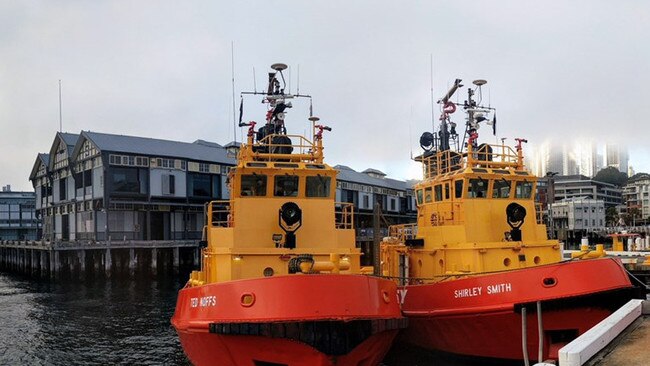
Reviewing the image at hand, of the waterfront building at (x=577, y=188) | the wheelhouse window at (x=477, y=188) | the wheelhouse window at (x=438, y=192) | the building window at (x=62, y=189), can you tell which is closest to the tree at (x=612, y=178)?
the waterfront building at (x=577, y=188)

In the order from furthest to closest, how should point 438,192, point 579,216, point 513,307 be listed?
point 579,216
point 438,192
point 513,307

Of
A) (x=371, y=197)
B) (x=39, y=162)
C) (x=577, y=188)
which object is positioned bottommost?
(x=371, y=197)

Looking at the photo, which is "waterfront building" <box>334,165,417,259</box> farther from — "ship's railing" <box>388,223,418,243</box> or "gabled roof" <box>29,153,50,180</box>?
"ship's railing" <box>388,223,418,243</box>

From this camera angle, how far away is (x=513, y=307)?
503 inches

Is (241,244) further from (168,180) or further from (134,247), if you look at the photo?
(168,180)

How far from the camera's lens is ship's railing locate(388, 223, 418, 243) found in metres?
18.7

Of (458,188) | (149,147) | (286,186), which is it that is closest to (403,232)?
(458,188)

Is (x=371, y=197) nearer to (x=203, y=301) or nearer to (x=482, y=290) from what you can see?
(x=482, y=290)

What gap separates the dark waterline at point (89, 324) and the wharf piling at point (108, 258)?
127 inches

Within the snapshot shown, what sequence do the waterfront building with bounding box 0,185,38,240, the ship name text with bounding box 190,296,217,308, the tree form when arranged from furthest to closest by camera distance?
the tree < the waterfront building with bounding box 0,185,38,240 < the ship name text with bounding box 190,296,217,308

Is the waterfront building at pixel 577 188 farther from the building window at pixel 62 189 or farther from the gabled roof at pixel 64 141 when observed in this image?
the building window at pixel 62 189

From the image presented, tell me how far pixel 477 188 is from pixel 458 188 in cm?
52

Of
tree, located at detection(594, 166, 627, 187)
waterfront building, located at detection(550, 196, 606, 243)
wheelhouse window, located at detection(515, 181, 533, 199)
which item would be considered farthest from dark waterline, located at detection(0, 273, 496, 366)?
tree, located at detection(594, 166, 627, 187)

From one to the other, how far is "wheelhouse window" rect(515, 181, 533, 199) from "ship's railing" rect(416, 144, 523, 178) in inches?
22.8
